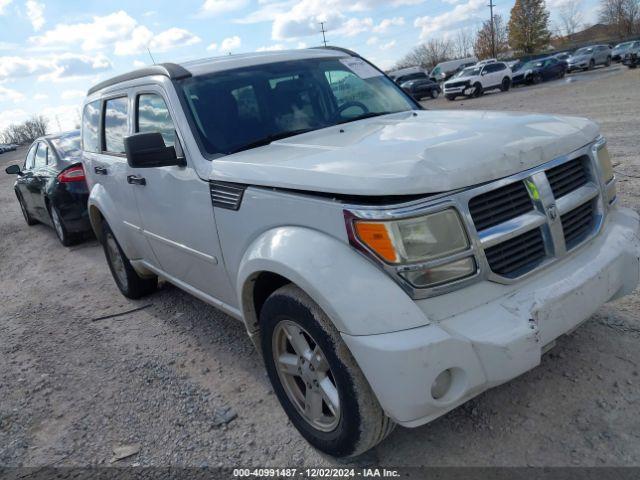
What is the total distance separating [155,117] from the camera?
3.56 m

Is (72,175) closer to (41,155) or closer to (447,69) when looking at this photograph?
(41,155)

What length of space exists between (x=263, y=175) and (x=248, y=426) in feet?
4.58

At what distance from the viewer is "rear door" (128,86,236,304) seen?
3051mm

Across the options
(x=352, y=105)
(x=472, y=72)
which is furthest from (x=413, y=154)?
(x=472, y=72)

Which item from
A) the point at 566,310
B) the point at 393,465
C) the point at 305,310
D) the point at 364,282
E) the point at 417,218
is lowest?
the point at 393,465

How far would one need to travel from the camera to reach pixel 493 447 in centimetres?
239

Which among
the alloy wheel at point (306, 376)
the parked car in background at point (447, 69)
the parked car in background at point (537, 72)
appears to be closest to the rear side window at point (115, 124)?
the alloy wheel at point (306, 376)

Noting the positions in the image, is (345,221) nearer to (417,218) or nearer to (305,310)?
(417,218)

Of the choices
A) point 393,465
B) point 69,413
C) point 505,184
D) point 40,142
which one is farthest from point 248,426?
point 40,142

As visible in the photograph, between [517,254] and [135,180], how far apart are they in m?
2.76

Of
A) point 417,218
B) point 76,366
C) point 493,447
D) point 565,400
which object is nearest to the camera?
point 417,218

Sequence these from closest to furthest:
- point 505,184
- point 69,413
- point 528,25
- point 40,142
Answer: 1. point 505,184
2. point 69,413
3. point 40,142
4. point 528,25

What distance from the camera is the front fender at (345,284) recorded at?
78.9 inches

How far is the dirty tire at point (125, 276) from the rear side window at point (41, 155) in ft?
13.1
